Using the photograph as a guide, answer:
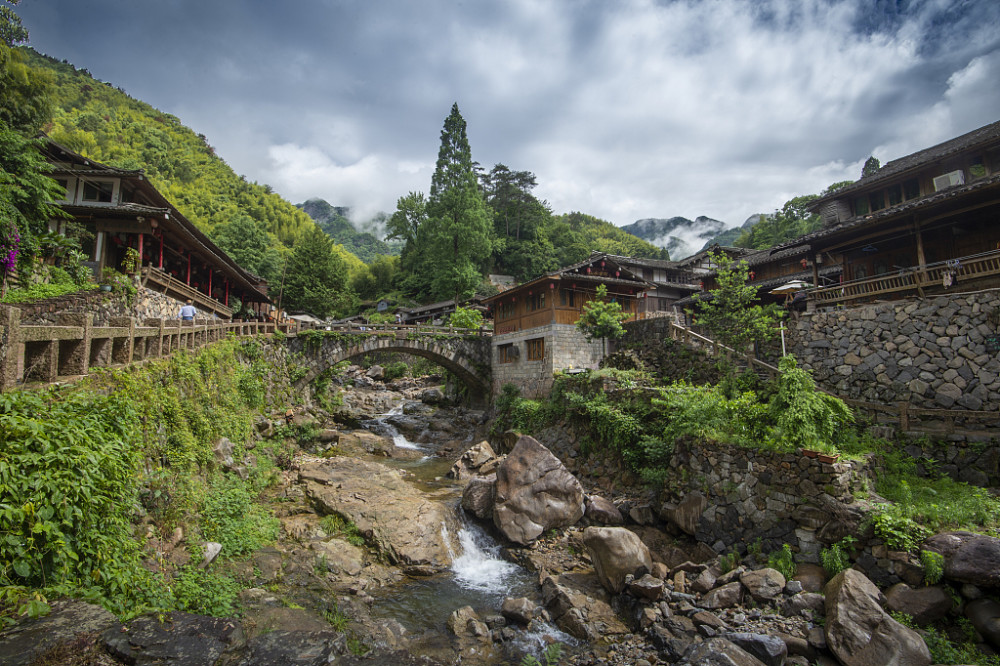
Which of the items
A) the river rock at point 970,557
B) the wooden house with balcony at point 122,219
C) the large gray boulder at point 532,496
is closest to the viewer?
the river rock at point 970,557

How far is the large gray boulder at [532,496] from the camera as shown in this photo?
14.8 m

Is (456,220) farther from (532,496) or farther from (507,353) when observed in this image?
(532,496)

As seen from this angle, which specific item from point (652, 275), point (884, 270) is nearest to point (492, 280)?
point (652, 275)

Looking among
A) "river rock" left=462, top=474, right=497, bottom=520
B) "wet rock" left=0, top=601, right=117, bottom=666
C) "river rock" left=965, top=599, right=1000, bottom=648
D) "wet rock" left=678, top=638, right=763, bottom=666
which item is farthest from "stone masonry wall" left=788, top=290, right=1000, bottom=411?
"wet rock" left=0, top=601, right=117, bottom=666

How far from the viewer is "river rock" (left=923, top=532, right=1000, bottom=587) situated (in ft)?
26.8

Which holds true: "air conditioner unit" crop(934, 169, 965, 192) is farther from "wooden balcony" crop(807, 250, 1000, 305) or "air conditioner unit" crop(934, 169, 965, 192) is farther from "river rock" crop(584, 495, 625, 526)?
"river rock" crop(584, 495, 625, 526)

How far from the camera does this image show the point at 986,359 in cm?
1289

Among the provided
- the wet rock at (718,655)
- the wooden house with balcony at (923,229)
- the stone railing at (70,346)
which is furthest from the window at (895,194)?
the stone railing at (70,346)

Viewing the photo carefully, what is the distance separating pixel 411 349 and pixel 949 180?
32.0m

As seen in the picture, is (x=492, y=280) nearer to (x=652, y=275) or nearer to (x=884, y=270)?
(x=652, y=275)

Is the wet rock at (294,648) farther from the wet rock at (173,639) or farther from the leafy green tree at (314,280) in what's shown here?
the leafy green tree at (314,280)

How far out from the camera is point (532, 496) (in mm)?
15367

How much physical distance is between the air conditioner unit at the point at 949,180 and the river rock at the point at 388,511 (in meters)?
28.2

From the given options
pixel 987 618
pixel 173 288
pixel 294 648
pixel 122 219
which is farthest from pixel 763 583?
pixel 122 219
